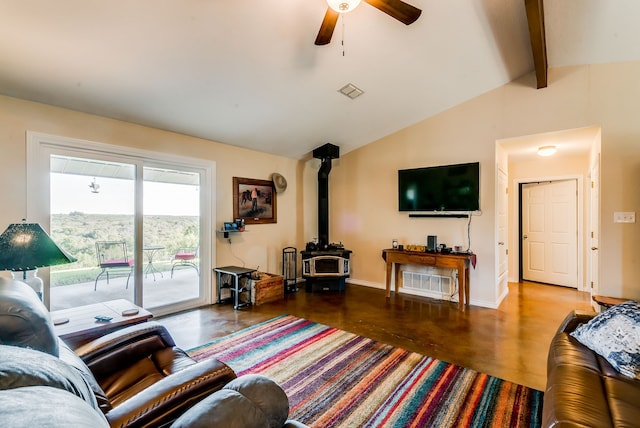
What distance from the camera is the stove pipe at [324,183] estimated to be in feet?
16.8

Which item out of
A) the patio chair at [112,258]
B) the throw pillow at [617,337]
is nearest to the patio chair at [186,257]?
the patio chair at [112,258]

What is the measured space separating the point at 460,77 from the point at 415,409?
3.59 m

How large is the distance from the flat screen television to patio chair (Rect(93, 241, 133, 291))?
388 centimetres

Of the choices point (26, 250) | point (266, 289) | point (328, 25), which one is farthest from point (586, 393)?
point (266, 289)

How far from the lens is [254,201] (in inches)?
191

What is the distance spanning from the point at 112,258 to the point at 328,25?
11.1ft

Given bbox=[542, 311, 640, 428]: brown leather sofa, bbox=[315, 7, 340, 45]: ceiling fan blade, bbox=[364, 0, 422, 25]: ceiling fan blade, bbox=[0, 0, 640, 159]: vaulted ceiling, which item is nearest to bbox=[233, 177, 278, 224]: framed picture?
bbox=[0, 0, 640, 159]: vaulted ceiling

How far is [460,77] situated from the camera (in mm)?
3639

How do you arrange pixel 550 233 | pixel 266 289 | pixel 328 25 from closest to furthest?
pixel 328 25
pixel 266 289
pixel 550 233

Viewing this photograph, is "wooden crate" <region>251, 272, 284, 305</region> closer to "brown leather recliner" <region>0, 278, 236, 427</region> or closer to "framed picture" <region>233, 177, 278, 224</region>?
"framed picture" <region>233, 177, 278, 224</region>

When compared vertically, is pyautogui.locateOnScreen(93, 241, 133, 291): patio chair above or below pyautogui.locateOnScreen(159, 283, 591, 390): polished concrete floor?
above

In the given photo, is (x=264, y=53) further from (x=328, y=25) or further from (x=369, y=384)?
(x=369, y=384)

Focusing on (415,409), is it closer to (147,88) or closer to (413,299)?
(413,299)

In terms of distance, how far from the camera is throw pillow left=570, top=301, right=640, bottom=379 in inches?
62.6
